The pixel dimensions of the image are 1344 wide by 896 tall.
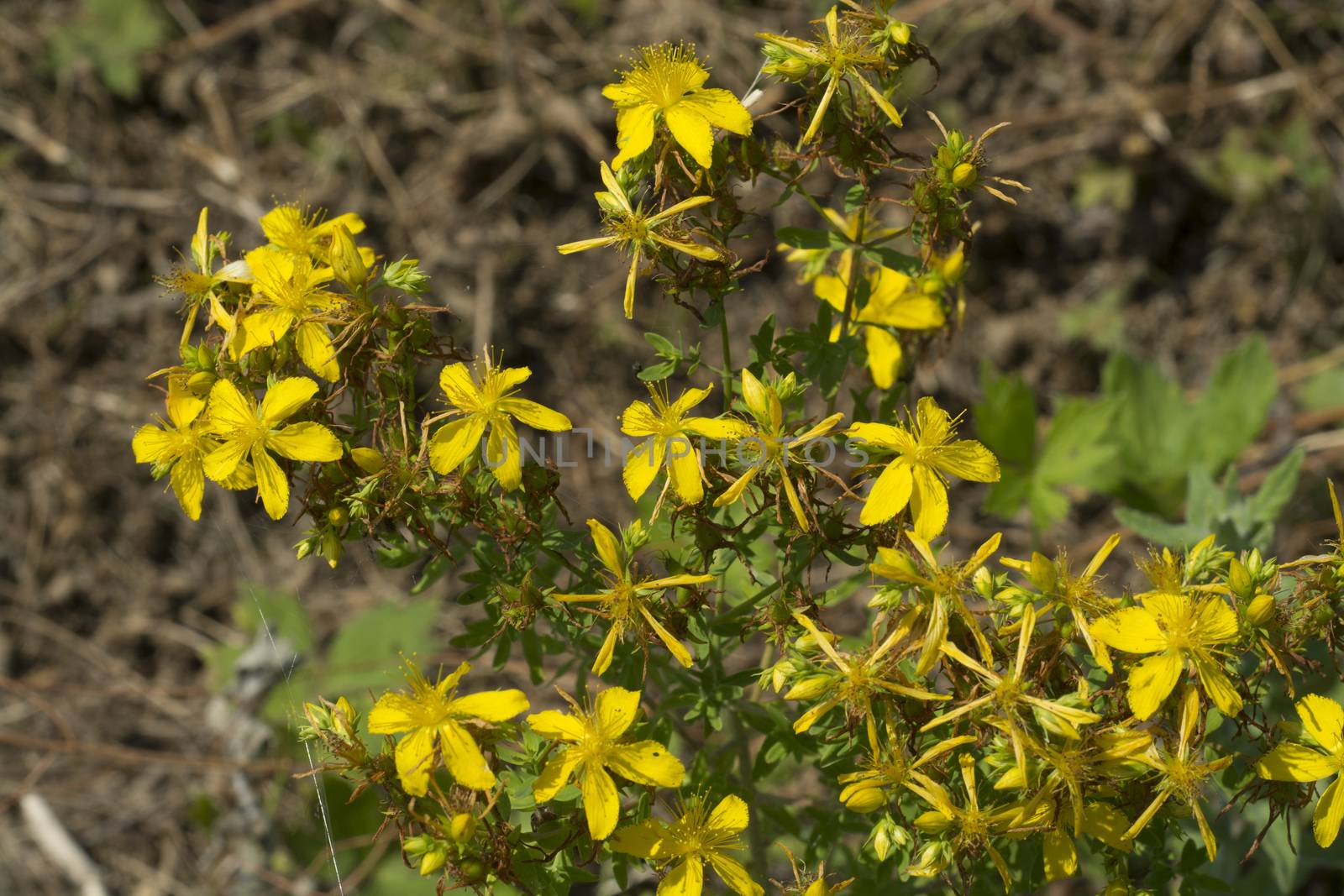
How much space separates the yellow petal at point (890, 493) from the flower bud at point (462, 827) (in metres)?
0.82

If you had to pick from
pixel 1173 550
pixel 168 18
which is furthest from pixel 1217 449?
pixel 168 18

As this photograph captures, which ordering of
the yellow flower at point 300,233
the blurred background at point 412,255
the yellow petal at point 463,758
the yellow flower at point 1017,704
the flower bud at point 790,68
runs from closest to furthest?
the yellow flower at point 1017,704, the yellow petal at point 463,758, the flower bud at point 790,68, the yellow flower at point 300,233, the blurred background at point 412,255

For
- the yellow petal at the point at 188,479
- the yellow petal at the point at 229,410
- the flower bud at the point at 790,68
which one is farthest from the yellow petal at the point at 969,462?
the yellow petal at the point at 188,479

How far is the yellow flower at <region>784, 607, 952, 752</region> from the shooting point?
6.14 ft

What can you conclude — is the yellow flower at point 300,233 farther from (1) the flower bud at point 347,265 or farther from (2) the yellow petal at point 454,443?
(2) the yellow petal at point 454,443

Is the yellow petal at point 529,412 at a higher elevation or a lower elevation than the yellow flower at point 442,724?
higher

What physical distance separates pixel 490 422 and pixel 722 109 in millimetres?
708

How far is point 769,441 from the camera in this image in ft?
6.40

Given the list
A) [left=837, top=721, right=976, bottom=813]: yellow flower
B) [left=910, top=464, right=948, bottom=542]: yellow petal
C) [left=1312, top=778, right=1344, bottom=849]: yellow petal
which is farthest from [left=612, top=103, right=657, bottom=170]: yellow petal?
[left=1312, top=778, right=1344, bottom=849]: yellow petal

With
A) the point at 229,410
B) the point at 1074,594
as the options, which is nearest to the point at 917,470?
the point at 1074,594

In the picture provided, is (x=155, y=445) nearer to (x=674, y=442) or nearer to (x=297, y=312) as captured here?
(x=297, y=312)

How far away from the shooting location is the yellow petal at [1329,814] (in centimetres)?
196

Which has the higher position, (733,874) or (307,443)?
(307,443)

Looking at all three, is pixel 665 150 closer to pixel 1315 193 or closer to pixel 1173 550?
pixel 1173 550
